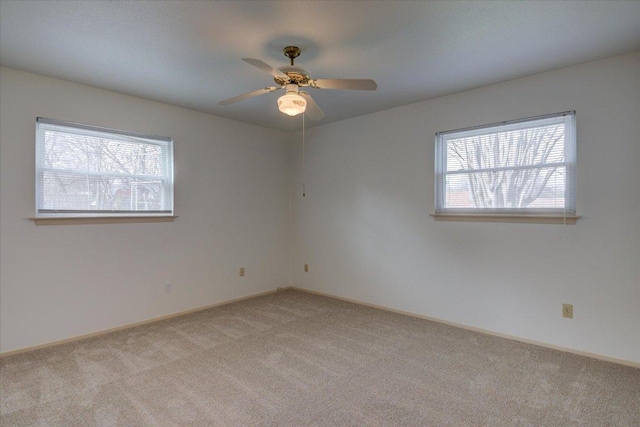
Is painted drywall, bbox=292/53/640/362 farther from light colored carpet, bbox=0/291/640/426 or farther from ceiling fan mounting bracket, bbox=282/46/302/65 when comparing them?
ceiling fan mounting bracket, bbox=282/46/302/65

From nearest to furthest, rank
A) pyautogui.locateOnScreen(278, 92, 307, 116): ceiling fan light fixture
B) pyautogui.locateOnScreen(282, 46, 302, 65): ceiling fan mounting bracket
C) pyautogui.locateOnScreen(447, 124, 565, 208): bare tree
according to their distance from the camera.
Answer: pyautogui.locateOnScreen(278, 92, 307, 116): ceiling fan light fixture < pyautogui.locateOnScreen(282, 46, 302, 65): ceiling fan mounting bracket < pyautogui.locateOnScreen(447, 124, 565, 208): bare tree

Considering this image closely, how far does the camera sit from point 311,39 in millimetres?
2248

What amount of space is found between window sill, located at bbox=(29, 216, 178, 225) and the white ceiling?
48.5 inches

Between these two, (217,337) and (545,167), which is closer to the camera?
(545,167)

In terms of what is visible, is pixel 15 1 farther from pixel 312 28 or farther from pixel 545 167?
pixel 545 167

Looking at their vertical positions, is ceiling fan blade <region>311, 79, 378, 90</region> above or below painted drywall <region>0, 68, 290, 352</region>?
above

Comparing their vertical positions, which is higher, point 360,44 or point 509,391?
point 360,44

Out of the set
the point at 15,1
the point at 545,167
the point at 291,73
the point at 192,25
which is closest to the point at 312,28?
the point at 291,73

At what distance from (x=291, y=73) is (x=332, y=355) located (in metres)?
2.17

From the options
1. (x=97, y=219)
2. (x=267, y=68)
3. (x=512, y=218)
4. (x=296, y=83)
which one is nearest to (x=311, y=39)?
(x=296, y=83)

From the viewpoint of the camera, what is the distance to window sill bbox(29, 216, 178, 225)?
2893 mm

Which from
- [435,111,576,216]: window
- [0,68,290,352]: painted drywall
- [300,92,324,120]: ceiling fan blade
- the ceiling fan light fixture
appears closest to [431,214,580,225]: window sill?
[435,111,576,216]: window

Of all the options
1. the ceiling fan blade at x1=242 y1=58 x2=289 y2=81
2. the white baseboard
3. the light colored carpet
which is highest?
the ceiling fan blade at x1=242 y1=58 x2=289 y2=81

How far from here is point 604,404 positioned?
6.75 ft
